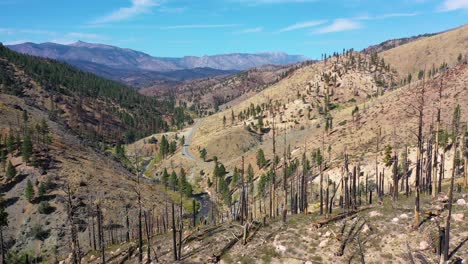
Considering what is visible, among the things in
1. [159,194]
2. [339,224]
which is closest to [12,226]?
[159,194]

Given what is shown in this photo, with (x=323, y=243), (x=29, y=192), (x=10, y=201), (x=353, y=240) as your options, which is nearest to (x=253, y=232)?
(x=323, y=243)

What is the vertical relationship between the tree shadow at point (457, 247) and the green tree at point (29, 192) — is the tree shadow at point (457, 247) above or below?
above

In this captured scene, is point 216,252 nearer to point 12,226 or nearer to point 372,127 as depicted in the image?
point 12,226

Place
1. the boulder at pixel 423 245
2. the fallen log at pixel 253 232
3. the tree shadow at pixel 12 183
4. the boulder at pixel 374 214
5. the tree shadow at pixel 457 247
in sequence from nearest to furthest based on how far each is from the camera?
the tree shadow at pixel 457 247 < the boulder at pixel 423 245 < the boulder at pixel 374 214 < the fallen log at pixel 253 232 < the tree shadow at pixel 12 183

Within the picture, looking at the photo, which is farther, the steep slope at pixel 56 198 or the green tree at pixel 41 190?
the green tree at pixel 41 190

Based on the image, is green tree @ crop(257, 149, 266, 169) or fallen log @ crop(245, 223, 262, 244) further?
green tree @ crop(257, 149, 266, 169)

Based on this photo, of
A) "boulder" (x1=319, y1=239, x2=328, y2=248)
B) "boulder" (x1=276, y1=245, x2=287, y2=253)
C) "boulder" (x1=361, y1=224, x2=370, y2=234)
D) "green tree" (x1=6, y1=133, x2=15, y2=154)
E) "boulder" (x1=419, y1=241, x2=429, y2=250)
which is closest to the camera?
"boulder" (x1=419, y1=241, x2=429, y2=250)

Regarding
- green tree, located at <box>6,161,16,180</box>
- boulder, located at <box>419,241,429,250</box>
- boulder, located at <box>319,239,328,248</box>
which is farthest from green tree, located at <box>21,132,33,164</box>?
boulder, located at <box>419,241,429,250</box>

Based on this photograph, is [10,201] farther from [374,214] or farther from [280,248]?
[374,214]

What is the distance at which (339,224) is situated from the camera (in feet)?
126

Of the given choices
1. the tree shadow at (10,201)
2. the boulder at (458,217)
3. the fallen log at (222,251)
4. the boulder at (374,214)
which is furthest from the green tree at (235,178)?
the boulder at (458,217)

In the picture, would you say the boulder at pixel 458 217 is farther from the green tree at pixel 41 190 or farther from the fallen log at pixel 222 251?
the green tree at pixel 41 190

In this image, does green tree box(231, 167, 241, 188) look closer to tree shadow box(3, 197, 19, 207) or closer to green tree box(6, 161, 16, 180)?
tree shadow box(3, 197, 19, 207)

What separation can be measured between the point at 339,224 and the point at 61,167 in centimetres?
11626
